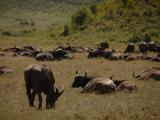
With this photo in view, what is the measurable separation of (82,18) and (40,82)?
49.0 metres

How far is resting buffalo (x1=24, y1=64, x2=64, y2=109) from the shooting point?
12.9m

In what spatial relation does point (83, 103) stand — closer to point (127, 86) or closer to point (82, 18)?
point (127, 86)

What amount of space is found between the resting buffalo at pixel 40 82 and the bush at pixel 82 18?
46355 mm

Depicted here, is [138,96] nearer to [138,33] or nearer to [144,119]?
[144,119]

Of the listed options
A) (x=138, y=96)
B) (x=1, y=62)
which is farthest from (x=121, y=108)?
(x=1, y=62)

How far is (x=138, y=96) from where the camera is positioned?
14844 mm

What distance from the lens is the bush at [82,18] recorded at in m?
60.2

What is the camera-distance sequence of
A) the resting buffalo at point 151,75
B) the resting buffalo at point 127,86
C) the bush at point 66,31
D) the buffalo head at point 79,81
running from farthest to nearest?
1. the bush at point 66,31
2. the resting buffalo at point 151,75
3. the buffalo head at point 79,81
4. the resting buffalo at point 127,86

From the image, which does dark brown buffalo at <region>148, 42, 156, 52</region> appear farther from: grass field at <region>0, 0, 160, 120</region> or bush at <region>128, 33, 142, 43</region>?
bush at <region>128, 33, 142, 43</region>

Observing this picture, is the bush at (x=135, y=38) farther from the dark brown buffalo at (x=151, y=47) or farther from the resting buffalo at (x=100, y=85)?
the resting buffalo at (x=100, y=85)

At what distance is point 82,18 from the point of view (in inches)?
2420

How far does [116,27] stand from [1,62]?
1141 inches

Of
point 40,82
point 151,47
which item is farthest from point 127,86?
point 151,47

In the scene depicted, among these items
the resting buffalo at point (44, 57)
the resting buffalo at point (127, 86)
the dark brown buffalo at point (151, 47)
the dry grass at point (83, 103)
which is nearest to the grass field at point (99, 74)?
the dry grass at point (83, 103)
